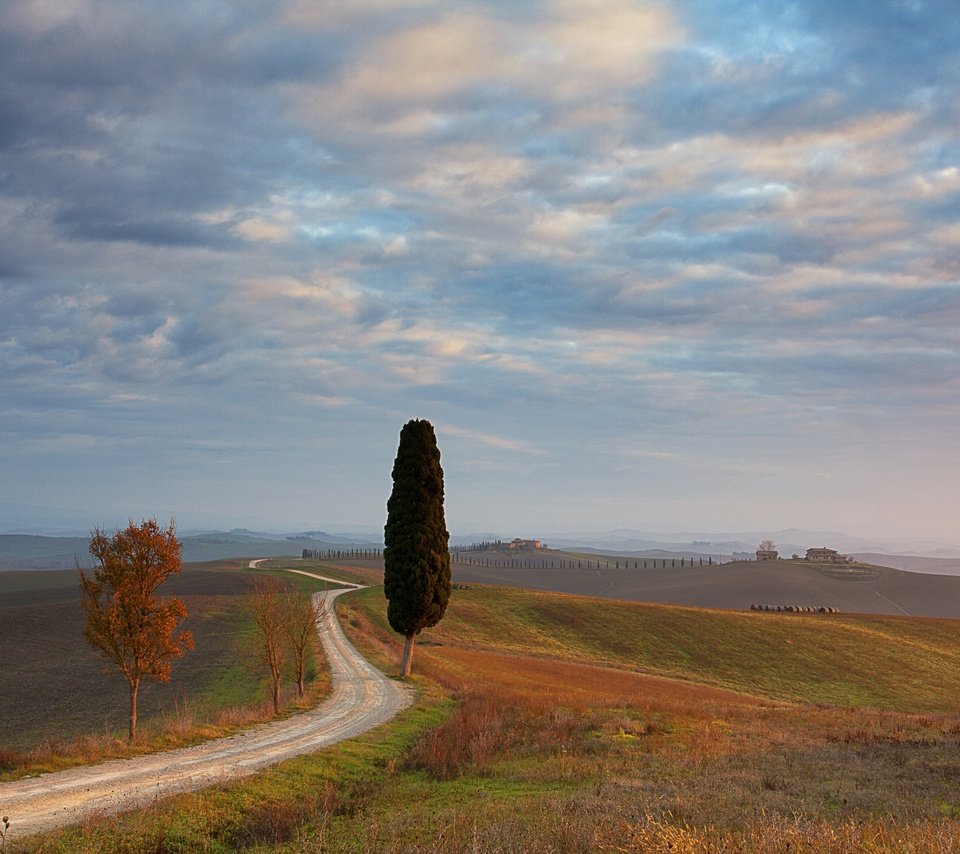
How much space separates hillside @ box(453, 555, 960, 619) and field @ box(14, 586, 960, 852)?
3512 inches

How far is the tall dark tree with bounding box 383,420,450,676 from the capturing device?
155 feet

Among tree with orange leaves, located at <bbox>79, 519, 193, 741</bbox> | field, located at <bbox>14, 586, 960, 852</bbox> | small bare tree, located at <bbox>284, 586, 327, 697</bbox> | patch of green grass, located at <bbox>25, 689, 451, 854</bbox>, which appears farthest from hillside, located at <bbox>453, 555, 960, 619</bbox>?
patch of green grass, located at <bbox>25, 689, 451, 854</bbox>

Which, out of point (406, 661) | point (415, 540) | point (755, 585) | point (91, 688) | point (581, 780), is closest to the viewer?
point (581, 780)

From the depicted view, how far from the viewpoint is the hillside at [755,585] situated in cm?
14600

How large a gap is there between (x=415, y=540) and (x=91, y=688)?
22028 mm

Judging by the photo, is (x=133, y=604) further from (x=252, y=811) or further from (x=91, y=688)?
(x=91, y=688)

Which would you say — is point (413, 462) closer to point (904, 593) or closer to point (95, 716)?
point (95, 716)

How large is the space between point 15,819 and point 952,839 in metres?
17.2

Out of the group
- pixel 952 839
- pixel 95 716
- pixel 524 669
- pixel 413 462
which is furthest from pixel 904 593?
pixel 952 839

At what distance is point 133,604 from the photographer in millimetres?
30156

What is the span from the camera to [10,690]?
155 ft

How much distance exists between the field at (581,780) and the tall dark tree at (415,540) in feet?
12.9

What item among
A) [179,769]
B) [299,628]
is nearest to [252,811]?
[179,769]

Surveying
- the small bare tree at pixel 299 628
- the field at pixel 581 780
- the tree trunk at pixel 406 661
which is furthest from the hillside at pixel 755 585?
the small bare tree at pixel 299 628
